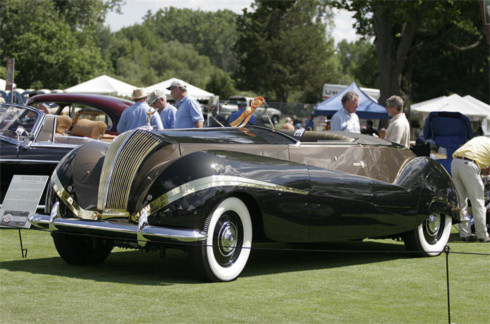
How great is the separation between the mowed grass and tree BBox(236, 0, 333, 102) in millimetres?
67309

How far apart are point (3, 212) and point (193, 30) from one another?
187004 millimetres

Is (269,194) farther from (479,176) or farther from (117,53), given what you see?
(117,53)

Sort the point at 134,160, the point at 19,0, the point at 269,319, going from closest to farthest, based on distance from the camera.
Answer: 1. the point at 269,319
2. the point at 134,160
3. the point at 19,0

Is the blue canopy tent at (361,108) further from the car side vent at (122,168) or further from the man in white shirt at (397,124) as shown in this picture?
the car side vent at (122,168)

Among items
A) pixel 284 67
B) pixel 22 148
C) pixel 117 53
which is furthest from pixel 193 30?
pixel 22 148

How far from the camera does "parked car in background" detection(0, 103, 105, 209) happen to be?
391 inches

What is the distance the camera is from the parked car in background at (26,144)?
993cm

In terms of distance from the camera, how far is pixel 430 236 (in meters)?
8.54

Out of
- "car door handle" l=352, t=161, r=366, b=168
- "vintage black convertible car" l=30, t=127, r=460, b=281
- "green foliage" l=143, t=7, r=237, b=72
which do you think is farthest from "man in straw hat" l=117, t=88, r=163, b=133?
"green foliage" l=143, t=7, r=237, b=72

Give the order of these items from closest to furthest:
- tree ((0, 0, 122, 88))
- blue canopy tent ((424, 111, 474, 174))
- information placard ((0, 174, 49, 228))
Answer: information placard ((0, 174, 49, 228))
blue canopy tent ((424, 111, 474, 174))
tree ((0, 0, 122, 88))

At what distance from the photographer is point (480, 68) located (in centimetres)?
5416

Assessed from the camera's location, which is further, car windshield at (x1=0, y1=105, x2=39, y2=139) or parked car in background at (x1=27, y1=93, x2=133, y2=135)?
parked car in background at (x1=27, y1=93, x2=133, y2=135)

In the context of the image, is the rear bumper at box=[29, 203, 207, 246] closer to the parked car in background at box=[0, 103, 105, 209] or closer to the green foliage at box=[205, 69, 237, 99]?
the parked car in background at box=[0, 103, 105, 209]

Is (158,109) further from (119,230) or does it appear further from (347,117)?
(119,230)
